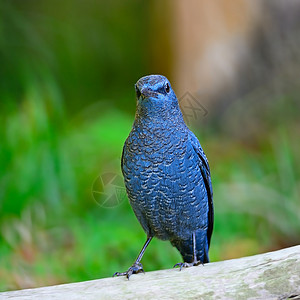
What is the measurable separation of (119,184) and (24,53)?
112 inches

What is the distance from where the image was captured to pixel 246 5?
6.37 metres

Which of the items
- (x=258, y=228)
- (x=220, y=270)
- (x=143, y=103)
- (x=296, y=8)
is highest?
(x=296, y=8)

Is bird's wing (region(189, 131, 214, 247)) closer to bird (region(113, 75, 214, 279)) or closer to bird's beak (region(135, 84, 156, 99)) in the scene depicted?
bird (region(113, 75, 214, 279))

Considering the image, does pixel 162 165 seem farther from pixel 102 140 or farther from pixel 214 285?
pixel 102 140

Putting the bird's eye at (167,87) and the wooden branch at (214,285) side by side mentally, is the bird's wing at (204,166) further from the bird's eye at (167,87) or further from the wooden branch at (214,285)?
the wooden branch at (214,285)

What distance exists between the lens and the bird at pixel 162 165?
2.77 metres

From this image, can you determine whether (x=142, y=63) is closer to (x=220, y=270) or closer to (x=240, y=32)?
(x=240, y=32)

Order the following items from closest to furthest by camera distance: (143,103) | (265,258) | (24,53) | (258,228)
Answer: (265,258) → (143,103) → (258,228) → (24,53)

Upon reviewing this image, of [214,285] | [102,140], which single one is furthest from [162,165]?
[102,140]

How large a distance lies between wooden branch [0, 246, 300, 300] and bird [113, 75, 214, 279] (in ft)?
0.62

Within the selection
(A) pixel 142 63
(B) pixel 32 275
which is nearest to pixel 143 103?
(B) pixel 32 275

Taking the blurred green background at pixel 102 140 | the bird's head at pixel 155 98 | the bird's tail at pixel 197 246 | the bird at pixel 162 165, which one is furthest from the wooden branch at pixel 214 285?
the blurred green background at pixel 102 140

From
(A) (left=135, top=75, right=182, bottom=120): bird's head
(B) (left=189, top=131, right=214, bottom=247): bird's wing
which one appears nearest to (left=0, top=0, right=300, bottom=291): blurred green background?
(B) (left=189, top=131, right=214, bottom=247): bird's wing

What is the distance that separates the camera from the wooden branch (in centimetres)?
237
